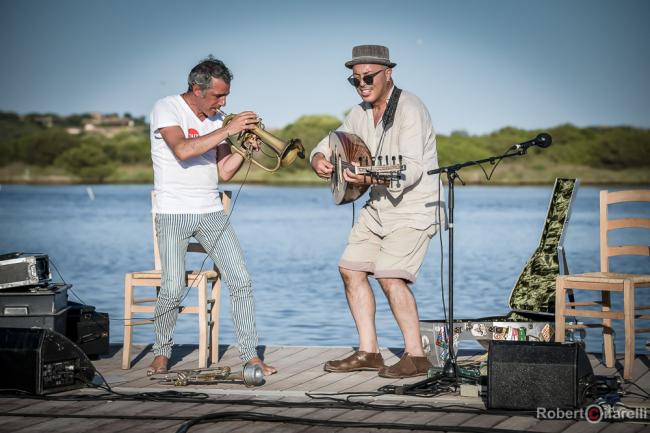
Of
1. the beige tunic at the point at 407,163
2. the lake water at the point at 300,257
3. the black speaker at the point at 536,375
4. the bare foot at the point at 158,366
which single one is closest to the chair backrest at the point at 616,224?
the beige tunic at the point at 407,163

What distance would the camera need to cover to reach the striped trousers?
19.4 feet

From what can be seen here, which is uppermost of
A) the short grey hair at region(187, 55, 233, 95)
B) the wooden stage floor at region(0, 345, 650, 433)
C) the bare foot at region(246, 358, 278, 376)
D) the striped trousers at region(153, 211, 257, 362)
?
the short grey hair at region(187, 55, 233, 95)

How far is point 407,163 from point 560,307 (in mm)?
1150

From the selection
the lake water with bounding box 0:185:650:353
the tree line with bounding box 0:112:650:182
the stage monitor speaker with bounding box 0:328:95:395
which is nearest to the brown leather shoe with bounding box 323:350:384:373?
the stage monitor speaker with bounding box 0:328:95:395

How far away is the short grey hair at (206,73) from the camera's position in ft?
19.0

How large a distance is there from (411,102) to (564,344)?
1.67 meters

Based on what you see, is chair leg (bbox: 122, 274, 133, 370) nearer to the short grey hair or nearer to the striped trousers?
the striped trousers

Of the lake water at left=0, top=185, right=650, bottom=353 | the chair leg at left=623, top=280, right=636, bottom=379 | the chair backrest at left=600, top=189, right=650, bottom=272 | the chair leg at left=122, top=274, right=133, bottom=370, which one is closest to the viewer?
the chair leg at left=623, top=280, right=636, bottom=379

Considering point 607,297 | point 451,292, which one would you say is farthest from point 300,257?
point 451,292

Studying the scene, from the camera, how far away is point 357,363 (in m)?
5.96

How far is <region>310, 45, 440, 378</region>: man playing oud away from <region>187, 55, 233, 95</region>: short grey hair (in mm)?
673

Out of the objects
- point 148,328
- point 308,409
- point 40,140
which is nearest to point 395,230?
point 308,409

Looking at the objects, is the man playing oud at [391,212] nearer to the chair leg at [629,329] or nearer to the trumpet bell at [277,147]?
the trumpet bell at [277,147]

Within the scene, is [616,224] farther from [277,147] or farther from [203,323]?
[203,323]
